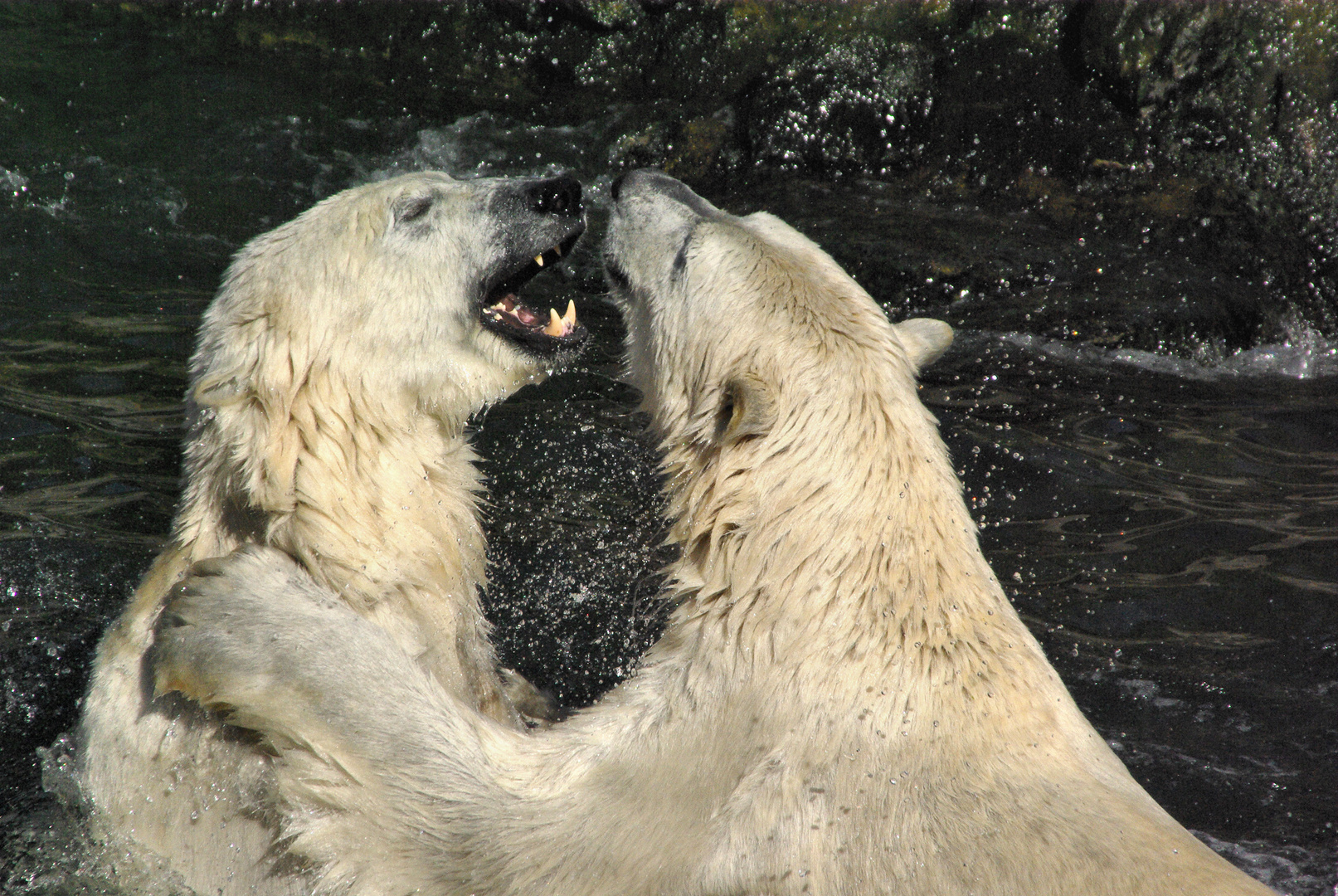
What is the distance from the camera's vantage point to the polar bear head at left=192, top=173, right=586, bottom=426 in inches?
118

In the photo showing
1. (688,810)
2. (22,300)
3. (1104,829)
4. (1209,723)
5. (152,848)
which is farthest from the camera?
(22,300)

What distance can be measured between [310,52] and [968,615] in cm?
905

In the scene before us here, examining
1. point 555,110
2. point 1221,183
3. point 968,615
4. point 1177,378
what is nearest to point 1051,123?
point 1221,183

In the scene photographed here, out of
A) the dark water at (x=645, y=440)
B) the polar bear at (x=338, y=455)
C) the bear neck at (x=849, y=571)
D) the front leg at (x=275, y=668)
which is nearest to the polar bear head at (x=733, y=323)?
the bear neck at (x=849, y=571)

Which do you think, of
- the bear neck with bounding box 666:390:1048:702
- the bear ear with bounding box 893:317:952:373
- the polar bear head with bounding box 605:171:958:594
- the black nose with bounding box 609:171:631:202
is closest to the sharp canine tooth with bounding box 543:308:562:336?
the polar bear head with bounding box 605:171:958:594

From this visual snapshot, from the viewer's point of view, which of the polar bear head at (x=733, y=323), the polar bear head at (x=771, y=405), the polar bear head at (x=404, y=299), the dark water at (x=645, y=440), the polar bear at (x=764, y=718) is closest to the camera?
the polar bear at (x=764, y=718)

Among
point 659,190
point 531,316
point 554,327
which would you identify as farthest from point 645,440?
point 659,190

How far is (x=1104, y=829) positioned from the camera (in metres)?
2.32

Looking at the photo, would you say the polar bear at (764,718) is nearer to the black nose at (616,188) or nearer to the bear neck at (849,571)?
the bear neck at (849,571)

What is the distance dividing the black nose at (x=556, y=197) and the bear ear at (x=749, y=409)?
100 cm

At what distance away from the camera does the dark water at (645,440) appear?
13.1 ft

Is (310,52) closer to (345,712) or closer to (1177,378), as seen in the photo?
(1177,378)

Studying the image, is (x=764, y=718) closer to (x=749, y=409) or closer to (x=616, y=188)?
(x=749, y=409)

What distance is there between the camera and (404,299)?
327 cm
